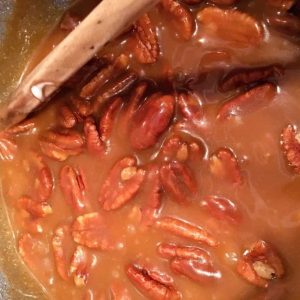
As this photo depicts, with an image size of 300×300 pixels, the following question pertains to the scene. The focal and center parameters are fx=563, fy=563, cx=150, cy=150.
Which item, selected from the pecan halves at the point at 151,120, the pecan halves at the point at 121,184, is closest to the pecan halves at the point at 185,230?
the pecan halves at the point at 121,184

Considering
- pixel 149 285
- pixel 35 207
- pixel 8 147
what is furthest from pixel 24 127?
pixel 149 285

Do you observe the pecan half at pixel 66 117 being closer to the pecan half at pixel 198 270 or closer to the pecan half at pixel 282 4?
the pecan half at pixel 198 270

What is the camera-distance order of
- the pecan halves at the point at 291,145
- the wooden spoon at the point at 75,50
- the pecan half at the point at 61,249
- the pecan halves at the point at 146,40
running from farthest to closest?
the pecan half at the point at 61,249 → the pecan halves at the point at 146,40 → the pecan halves at the point at 291,145 → the wooden spoon at the point at 75,50

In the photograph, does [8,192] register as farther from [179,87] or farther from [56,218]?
[179,87]

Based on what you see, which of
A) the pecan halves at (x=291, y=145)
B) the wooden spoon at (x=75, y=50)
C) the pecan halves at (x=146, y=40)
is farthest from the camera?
the pecan halves at (x=146, y=40)

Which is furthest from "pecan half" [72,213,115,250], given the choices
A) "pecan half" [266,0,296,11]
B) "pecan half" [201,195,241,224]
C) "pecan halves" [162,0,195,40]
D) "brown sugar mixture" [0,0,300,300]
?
"pecan half" [266,0,296,11]

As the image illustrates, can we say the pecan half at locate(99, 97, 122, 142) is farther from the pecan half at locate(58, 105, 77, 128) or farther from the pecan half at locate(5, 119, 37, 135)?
the pecan half at locate(5, 119, 37, 135)
